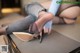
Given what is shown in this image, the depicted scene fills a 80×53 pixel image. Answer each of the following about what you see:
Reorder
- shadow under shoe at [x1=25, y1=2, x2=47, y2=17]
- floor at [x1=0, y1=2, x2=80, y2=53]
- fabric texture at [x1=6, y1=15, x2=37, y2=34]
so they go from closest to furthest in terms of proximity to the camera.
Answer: floor at [x1=0, y1=2, x2=80, y2=53] < fabric texture at [x1=6, y1=15, x2=37, y2=34] < shadow under shoe at [x1=25, y1=2, x2=47, y2=17]

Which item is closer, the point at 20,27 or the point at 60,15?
the point at 20,27

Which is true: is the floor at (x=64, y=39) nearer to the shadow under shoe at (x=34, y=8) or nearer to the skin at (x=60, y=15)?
the skin at (x=60, y=15)

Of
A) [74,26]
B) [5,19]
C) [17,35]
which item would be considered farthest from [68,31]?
[5,19]

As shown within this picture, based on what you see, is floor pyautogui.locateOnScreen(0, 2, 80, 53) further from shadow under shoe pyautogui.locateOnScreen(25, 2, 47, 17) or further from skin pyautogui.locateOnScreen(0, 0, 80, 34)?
shadow under shoe pyautogui.locateOnScreen(25, 2, 47, 17)

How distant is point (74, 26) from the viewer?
99cm

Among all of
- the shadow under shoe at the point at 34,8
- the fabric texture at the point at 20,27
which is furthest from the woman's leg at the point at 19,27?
the shadow under shoe at the point at 34,8

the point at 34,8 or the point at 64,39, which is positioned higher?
the point at 34,8

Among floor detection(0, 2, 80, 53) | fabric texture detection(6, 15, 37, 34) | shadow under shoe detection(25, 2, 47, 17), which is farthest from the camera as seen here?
shadow under shoe detection(25, 2, 47, 17)

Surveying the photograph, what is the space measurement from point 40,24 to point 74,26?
1.14 ft

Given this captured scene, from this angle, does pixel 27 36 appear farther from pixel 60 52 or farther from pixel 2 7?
pixel 2 7

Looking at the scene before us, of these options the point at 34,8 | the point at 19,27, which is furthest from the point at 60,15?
the point at 19,27

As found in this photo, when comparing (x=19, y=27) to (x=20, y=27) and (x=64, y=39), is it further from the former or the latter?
(x=64, y=39)

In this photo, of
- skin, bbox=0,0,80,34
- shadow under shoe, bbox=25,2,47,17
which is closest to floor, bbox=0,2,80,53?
skin, bbox=0,0,80,34

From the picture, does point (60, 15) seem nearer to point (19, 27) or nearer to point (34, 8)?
point (34, 8)
